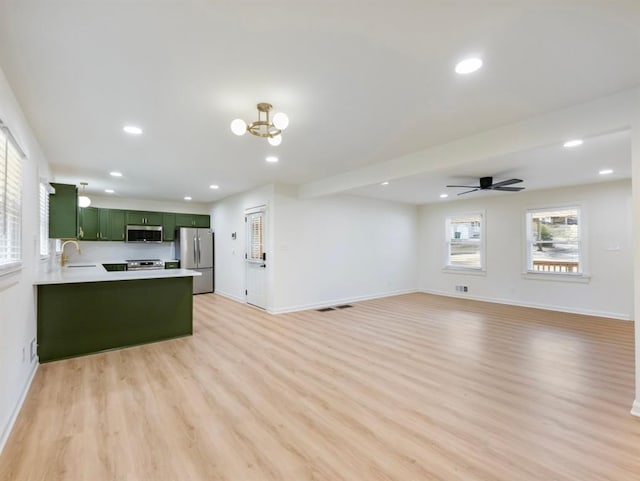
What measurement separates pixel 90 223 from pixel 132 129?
509 centimetres

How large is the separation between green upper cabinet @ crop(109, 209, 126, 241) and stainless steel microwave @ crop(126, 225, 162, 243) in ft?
0.49

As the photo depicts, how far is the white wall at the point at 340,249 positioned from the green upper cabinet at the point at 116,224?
4.24m

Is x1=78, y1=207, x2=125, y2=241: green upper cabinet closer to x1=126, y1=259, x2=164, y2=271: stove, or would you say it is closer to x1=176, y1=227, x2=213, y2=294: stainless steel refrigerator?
x1=126, y1=259, x2=164, y2=271: stove

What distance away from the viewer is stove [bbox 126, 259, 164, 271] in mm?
7379

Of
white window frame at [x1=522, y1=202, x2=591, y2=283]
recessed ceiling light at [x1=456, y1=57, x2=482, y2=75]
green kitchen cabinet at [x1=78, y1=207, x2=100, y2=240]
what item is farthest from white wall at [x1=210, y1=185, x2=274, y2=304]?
white window frame at [x1=522, y1=202, x2=591, y2=283]

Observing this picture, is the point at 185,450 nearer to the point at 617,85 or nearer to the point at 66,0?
the point at 66,0

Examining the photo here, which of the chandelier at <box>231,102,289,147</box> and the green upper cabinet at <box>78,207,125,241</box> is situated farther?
the green upper cabinet at <box>78,207,125,241</box>

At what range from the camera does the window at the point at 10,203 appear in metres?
2.14

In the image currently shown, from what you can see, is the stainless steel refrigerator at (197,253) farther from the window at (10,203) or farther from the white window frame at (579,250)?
the white window frame at (579,250)

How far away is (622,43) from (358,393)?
10.1 feet

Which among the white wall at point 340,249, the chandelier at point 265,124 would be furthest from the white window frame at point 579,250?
the chandelier at point 265,124

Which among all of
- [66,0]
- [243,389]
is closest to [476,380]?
[243,389]

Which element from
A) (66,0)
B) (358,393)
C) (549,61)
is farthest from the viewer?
(358,393)

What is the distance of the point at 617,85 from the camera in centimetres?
231
